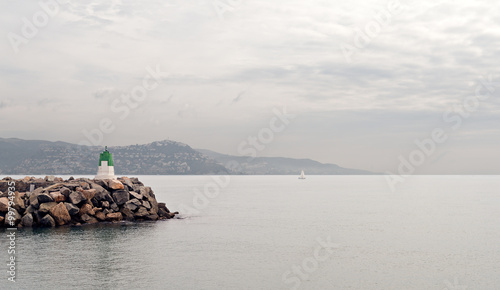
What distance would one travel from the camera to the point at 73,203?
4847 cm

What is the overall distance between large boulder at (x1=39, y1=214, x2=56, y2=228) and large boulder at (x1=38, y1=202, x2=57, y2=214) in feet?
3.21

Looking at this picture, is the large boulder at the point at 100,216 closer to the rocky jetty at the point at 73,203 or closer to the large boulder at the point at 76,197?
the rocky jetty at the point at 73,203

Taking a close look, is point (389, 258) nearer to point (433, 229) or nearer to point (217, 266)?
point (217, 266)

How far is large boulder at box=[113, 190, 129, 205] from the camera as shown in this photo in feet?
171

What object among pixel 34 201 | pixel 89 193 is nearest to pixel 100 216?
pixel 89 193

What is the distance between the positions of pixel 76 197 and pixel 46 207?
3212mm

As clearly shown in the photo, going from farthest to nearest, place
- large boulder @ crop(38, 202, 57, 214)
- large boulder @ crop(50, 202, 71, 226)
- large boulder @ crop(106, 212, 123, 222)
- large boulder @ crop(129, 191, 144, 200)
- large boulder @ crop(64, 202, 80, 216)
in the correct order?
large boulder @ crop(129, 191, 144, 200) → large boulder @ crop(106, 212, 123, 222) → large boulder @ crop(64, 202, 80, 216) → large boulder @ crop(50, 202, 71, 226) → large boulder @ crop(38, 202, 57, 214)

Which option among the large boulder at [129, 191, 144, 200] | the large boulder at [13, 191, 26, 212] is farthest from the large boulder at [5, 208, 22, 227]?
the large boulder at [129, 191, 144, 200]

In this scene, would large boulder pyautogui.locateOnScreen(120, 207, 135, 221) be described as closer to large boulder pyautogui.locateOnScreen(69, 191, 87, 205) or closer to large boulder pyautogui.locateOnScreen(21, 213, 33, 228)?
large boulder pyautogui.locateOnScreen(69, 191, 87, 205)

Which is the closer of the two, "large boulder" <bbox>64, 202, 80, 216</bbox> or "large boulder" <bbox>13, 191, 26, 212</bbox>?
"large boulder" <bbox>13, 191, 26, 212</bbox>

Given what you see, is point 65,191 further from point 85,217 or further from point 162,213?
point 162,213

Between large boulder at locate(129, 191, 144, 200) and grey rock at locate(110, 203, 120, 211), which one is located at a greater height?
large boulder at locate(129, 191, 144, 200)

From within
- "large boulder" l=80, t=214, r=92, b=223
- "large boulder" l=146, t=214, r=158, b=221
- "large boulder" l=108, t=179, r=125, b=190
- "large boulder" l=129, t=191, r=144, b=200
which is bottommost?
"large boulder" l=146, t=214, r=158, b=221

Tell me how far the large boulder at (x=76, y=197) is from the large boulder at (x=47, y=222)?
10.4 feet
